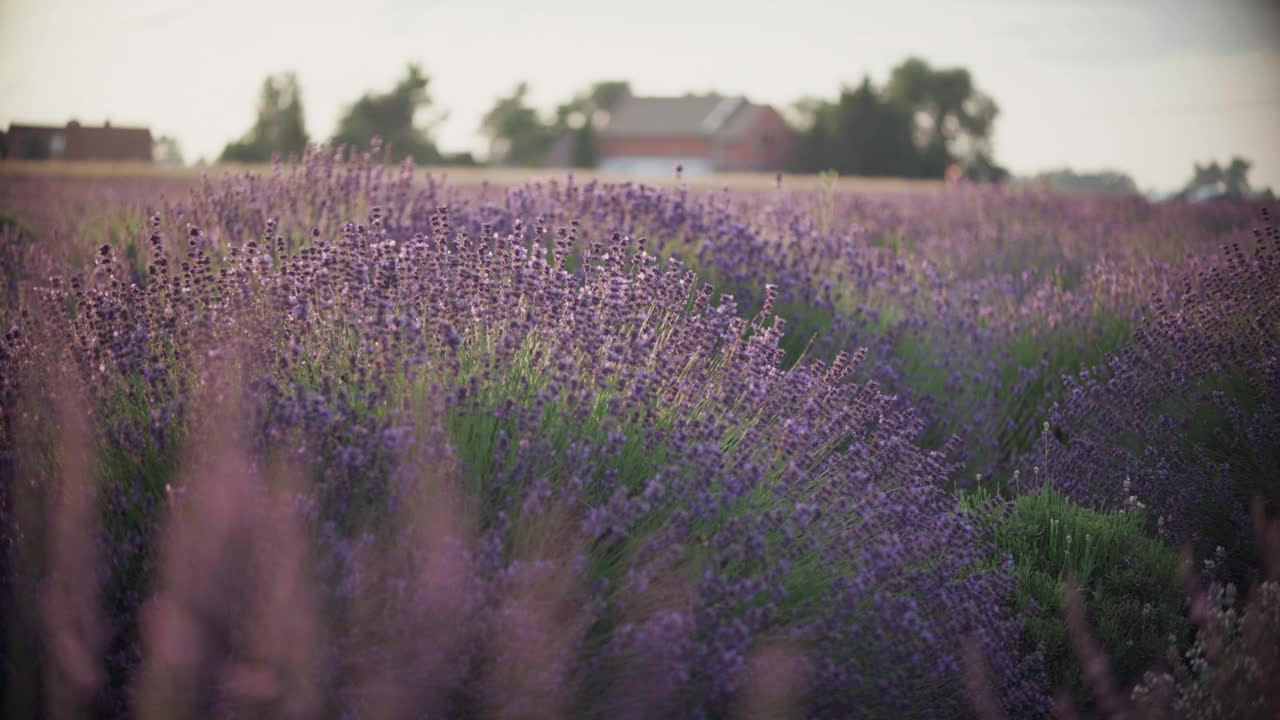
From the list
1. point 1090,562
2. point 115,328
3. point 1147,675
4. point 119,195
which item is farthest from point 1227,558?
point 119,195

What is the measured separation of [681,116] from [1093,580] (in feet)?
164

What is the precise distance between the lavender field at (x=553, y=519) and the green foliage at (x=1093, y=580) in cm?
1

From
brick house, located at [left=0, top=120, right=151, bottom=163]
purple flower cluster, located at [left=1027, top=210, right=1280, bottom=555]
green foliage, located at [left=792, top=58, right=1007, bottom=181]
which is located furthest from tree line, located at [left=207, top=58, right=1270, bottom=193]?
purple flower cluster, located at [left=1027, top=210, right=1280, bottom=555]

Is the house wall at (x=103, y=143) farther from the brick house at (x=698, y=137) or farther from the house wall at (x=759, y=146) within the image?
the house wall at (x=759, y=146)

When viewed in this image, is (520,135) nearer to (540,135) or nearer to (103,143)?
(540,135)

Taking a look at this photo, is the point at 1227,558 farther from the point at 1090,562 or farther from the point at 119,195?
the point at 119,195

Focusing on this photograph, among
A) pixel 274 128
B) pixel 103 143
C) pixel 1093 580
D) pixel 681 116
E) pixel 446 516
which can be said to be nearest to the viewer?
pixel 446 516

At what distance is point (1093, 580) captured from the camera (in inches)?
124

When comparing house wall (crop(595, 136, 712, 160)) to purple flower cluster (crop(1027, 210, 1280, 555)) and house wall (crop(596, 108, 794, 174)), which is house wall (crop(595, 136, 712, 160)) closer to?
house wall (crop(596, 108, 794, 174))

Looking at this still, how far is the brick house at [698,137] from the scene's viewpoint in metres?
48.0

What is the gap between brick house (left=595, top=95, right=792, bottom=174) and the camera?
48.0 metres

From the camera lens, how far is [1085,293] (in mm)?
5832

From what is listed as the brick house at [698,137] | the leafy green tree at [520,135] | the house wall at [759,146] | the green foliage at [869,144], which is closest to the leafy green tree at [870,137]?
the green foliage at [869,144]

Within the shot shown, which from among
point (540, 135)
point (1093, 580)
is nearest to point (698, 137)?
point (540, 135)
